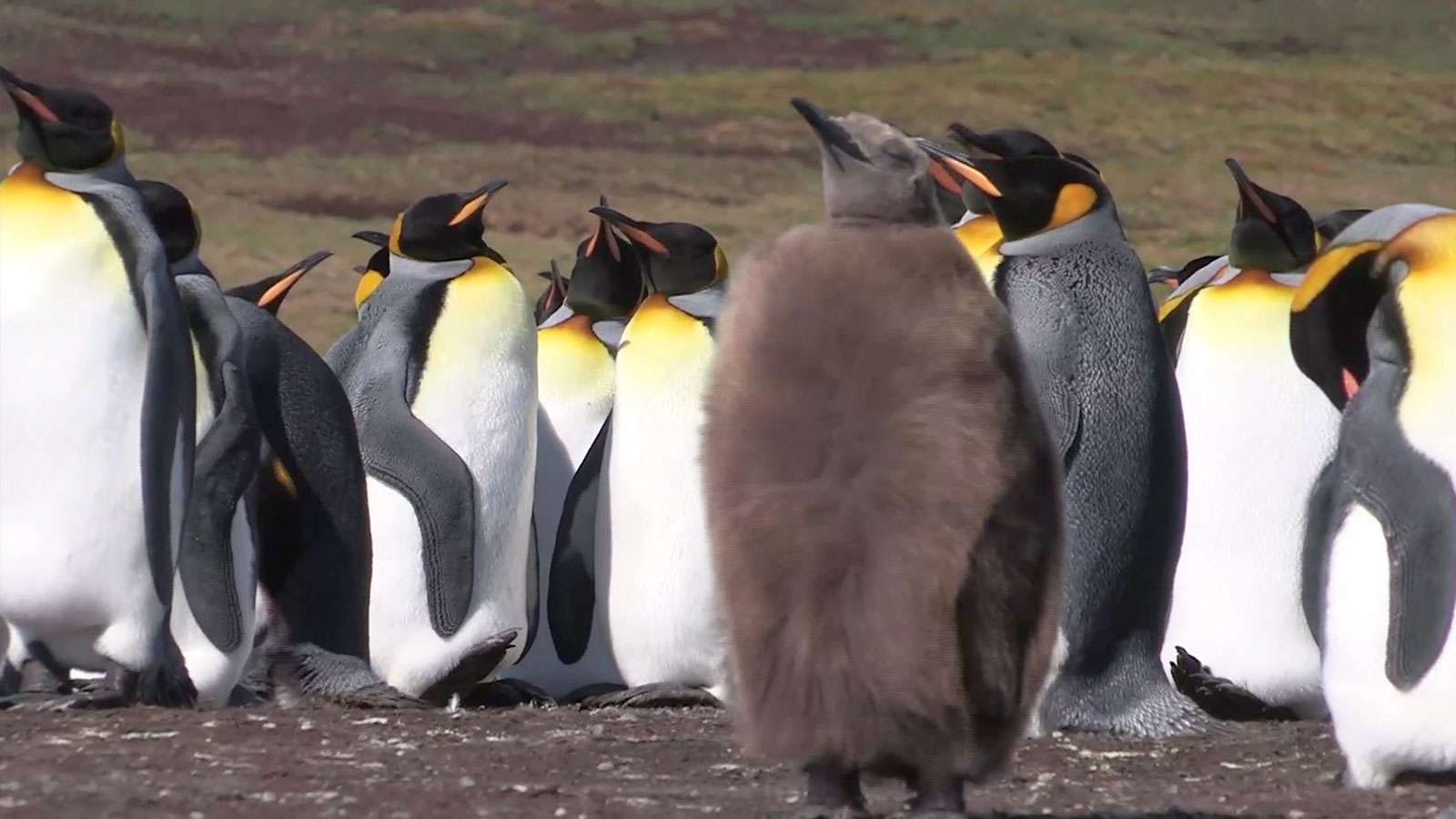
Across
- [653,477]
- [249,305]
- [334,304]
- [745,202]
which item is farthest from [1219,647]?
[745,202]

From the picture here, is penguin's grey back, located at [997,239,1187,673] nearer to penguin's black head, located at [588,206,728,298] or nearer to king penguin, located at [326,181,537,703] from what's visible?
penguin's black head, located at [588,206,728,298]

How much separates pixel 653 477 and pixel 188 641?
148 cm

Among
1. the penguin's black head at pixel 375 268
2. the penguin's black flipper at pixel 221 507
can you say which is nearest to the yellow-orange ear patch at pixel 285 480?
the penguin's black flipper at pixel 221 507

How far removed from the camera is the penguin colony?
3.82 metres

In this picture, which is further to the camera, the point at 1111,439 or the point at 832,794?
the point at 1111,439

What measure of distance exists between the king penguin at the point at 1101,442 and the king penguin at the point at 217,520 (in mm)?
1796

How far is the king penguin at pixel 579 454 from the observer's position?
7508 mm

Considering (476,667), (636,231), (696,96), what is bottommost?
(476,667)

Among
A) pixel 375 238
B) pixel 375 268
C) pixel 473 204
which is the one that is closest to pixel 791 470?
pixel 473 204

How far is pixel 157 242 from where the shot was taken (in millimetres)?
5949

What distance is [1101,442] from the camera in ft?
20.6

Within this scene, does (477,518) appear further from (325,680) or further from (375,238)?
(375,238)

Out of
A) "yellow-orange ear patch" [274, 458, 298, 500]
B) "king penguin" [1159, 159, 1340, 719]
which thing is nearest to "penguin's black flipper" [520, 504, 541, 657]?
"yellow-orange ear patch" [274, 458, 298, 500]

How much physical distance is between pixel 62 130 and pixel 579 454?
8.32 ft
